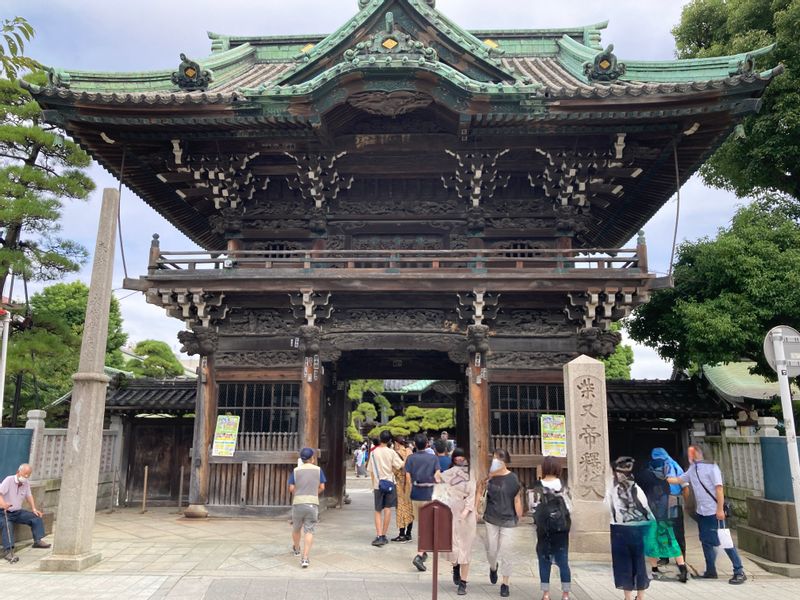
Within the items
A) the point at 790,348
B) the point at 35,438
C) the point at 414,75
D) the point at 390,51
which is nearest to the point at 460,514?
the point at 790,348

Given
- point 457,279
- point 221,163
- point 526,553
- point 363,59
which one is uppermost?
point 363,59

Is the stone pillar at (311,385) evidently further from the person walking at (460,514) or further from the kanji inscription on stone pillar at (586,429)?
the kanji inscription on stone pillar at (586,429)

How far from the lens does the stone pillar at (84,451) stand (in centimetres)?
815

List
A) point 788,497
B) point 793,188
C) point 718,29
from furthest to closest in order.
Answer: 1. point 718,29
2. point 793,188
3. point 788,497

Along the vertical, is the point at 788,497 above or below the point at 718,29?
below

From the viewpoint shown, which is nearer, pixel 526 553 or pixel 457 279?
pixel 526 553

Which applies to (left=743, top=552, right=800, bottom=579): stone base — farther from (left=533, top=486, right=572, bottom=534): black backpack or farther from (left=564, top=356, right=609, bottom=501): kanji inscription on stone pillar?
(left=533, top=486, right=572, bottom=534): black backpack

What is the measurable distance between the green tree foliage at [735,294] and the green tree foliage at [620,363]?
34.5 m

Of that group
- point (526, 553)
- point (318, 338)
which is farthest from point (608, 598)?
point (318, 338)

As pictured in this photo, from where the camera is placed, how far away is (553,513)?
6855mm

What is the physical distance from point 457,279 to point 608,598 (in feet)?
21.7

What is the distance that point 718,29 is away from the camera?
17.8 meters

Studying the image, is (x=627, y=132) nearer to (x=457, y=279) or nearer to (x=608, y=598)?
(x=457, y=279)

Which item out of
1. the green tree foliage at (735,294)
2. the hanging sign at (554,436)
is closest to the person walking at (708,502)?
the hanging sign at (554,436)
